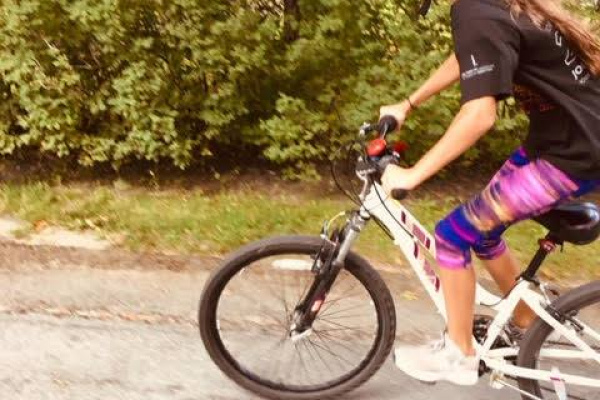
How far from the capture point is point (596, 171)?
248cm

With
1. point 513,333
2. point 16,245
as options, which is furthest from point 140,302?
point 513,333

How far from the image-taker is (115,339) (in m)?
3.54

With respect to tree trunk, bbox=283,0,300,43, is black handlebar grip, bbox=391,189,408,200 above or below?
below

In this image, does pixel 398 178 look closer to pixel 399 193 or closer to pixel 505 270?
pixel 399 193

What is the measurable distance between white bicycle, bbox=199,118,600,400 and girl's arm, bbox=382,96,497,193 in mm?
150

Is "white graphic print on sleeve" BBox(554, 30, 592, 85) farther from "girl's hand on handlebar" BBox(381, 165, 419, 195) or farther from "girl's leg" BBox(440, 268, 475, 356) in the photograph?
"girl's leg" BBox(440, 268, 475, 356)

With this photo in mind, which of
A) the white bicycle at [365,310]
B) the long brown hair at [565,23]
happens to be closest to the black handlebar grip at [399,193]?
the white bicycle at [365,310]

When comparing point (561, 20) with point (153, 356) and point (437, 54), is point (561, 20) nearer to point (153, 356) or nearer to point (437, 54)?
point (153, 356)

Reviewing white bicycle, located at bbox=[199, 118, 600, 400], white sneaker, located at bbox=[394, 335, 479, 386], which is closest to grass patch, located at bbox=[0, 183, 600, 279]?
white bicycle, located at bbox=[199, 118, 600, 400]

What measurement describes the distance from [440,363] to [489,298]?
327 mm

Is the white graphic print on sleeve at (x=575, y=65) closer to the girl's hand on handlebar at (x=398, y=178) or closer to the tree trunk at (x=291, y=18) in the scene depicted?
the girl's hand on handlebar at (x=398, y=178)

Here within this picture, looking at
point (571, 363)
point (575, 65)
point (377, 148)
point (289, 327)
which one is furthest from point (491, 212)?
point (289, 327)

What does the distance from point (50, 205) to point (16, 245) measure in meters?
0.68

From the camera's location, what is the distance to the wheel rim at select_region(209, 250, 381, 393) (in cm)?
302
